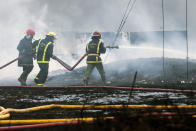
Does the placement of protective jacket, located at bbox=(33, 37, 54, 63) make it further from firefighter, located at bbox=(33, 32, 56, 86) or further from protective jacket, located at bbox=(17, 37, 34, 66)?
protective jacket, located at bbox=(17, 37, 34, 66)

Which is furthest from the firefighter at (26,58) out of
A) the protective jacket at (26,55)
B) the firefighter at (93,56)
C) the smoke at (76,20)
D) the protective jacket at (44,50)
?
the smoke at (76,20)

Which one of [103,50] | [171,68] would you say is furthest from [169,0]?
[103,50]

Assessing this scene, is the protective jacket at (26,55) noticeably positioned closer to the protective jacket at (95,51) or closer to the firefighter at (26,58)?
the firefighter at (26,58)

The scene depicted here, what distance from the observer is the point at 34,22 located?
29031mm

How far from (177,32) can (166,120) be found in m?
41.7

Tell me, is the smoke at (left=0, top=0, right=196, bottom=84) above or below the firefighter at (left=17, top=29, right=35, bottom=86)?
above

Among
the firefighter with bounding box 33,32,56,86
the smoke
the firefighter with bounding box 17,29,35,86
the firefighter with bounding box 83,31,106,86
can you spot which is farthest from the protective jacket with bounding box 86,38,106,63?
the smoke

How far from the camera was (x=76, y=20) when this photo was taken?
3481cm

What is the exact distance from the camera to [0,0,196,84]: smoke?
26.3 m

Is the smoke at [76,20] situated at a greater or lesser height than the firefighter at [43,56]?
greater

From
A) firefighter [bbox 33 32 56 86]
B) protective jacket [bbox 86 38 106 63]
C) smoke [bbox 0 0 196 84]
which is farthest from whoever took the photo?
smoke [bbox 0 0 196 84]

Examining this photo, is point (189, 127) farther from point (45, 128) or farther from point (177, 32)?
point (177, 32)

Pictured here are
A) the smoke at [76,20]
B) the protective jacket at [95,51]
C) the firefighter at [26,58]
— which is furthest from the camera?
the smoke at [76,20]

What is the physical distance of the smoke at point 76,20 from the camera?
86.3 feet
